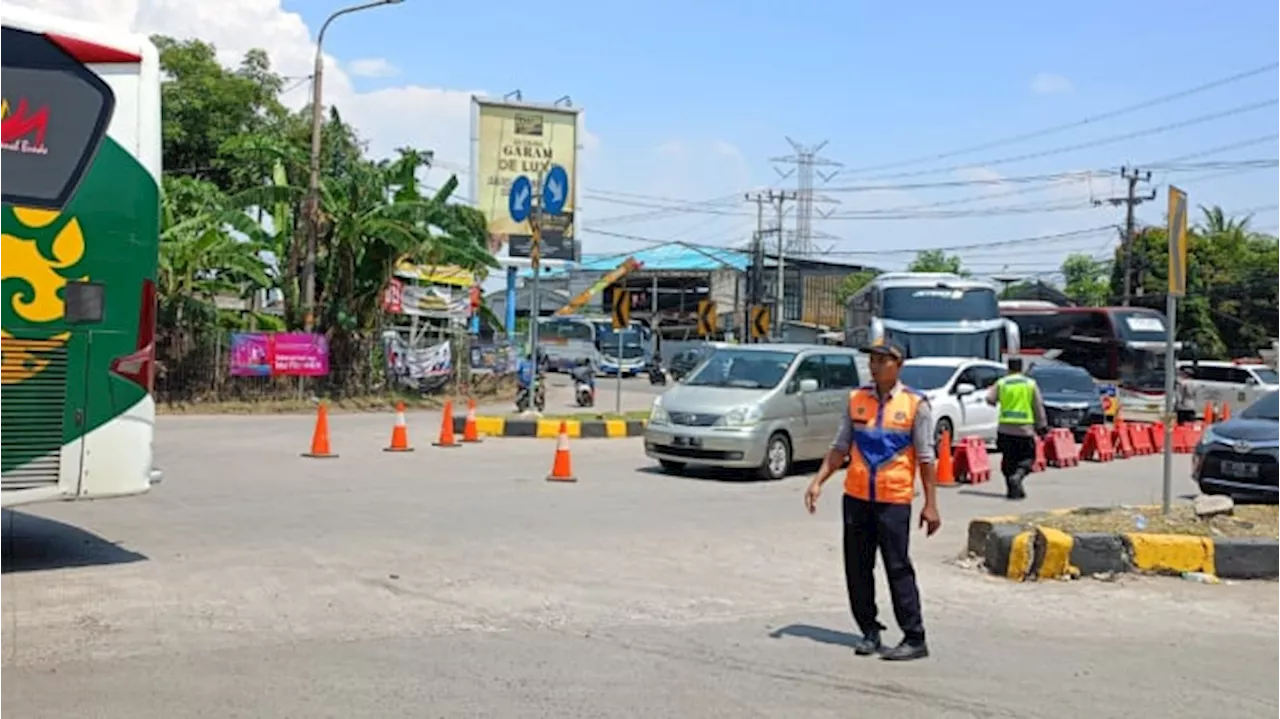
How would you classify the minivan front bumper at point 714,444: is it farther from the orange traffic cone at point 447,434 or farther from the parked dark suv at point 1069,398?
the parked dark suv at point 1069,398

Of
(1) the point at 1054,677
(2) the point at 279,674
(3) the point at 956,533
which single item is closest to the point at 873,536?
(1) the point at 1054,677

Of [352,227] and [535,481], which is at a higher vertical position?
[352,227]

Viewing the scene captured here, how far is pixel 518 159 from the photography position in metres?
43.7

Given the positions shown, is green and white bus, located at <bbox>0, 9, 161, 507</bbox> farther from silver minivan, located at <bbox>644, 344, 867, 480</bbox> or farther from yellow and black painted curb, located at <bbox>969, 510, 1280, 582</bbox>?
silver minivan, located at <bbox>644, 344, 867, 480</bbox>

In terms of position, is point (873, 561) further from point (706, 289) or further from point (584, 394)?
point (706, 289)

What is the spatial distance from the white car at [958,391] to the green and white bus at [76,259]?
14.6 meters

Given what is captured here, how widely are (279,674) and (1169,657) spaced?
16.4ft

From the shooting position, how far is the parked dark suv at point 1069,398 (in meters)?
24.9

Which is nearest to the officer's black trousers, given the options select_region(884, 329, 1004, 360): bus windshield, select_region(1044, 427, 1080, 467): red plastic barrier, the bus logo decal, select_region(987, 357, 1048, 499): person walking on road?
the bus logo decal

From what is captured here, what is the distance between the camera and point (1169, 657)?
24.6 feet

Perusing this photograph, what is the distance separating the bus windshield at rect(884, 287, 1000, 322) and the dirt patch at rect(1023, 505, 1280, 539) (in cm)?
1675

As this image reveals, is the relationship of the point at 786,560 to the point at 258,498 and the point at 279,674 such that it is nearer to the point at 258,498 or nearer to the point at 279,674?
the point at 279,674

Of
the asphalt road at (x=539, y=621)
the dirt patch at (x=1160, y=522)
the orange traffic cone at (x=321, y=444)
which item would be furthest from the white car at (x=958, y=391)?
the orange traffic cone at (x=321, y=444)

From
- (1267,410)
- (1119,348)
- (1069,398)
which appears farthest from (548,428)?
(1119,348)
